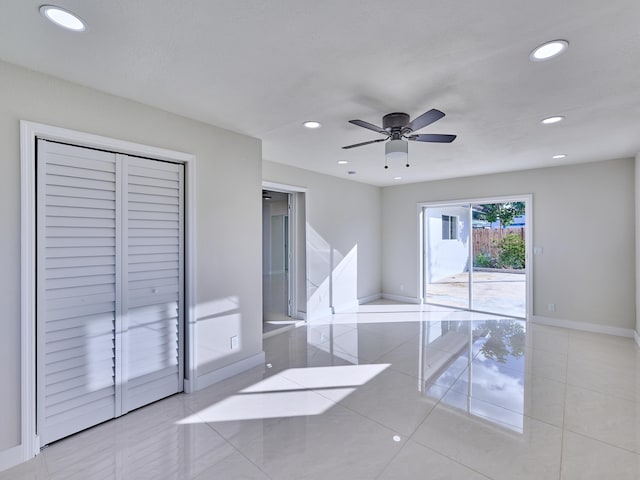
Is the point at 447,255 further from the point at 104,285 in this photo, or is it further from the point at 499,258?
the point at 104,285

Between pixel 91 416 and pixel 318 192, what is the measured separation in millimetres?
4064

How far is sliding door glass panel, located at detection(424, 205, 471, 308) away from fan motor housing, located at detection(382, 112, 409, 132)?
3761mm

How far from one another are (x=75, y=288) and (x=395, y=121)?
2.81 metres

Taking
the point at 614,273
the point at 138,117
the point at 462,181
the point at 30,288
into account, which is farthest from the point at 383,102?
the point at 614,273

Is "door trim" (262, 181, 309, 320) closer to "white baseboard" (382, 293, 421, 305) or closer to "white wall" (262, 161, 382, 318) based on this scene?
"white wall" (262, 161, 382, 318)

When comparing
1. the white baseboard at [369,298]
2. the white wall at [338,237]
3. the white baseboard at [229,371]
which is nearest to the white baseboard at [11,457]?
the white baseboard at [229,371]

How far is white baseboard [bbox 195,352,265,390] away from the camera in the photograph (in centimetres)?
300

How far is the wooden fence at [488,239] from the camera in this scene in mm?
5632

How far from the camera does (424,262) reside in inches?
254

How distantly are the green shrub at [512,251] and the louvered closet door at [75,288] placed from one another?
574 cm

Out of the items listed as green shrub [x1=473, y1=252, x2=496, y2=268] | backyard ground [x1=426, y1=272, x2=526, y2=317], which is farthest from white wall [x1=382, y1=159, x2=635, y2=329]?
green shrub [x1=473, y1=252, x2=496, y2=268]

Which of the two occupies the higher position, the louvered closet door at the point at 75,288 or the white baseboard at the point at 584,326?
the louvered closet door at the point at 75,288

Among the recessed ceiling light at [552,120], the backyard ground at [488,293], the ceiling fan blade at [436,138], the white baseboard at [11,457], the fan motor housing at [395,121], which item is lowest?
the white baseboard at [11,457]

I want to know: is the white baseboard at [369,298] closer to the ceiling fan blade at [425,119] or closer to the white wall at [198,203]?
the white wall at [198,203]
